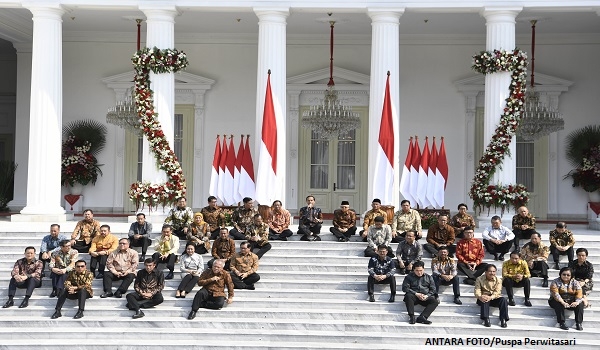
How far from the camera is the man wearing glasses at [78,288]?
534 inches

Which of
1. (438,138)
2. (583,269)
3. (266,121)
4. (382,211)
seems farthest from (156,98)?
(583,269)

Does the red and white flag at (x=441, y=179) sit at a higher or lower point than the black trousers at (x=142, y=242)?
higher

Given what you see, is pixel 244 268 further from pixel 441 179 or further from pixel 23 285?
pixel 441 179

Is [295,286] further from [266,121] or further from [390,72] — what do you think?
[390,72]

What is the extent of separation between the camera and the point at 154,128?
18094 mm

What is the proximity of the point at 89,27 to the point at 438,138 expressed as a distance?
998cm

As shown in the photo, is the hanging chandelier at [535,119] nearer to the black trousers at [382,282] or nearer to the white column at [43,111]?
the black trousers at [382,282]

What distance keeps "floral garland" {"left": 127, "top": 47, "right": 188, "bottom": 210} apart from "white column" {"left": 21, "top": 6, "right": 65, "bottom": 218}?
1851 millimetres

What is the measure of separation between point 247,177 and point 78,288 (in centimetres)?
552

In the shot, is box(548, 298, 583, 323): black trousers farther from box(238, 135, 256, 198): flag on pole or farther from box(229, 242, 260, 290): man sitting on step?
box(238, 135, 256, 198): flag on pole

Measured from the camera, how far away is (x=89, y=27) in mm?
22375

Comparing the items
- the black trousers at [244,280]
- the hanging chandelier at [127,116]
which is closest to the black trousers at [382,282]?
the black trousers at [244,280]

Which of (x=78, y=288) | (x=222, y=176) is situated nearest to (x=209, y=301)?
(x=78, y=288)

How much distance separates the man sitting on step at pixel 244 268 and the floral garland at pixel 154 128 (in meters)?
4.11
